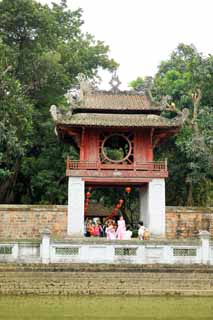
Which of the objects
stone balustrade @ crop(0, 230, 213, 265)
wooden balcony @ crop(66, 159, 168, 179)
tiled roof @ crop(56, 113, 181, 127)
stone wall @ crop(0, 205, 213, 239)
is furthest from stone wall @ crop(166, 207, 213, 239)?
stone balustrade @ crop(0, 230, 213, 265)

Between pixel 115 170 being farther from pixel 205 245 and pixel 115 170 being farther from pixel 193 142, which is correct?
Answer: pixel 193 142

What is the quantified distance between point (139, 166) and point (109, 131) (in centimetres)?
200

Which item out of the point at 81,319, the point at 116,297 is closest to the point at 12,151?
the point at 116,297

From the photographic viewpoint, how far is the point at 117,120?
75.7ft

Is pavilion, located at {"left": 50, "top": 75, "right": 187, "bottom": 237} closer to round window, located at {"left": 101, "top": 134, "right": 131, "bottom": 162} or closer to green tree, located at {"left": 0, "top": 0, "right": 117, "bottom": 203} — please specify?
round window, located at {"left": 101, "top": 134, "right": 131, "bottom": 162}

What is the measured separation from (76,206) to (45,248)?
5.24 metres

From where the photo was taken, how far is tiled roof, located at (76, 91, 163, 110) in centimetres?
2358

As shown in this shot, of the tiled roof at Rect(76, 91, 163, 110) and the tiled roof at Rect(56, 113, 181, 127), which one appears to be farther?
the tiled roof at Rect(76, 91, 163, 110)

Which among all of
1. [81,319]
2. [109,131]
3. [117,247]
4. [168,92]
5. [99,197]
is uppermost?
[168,92]

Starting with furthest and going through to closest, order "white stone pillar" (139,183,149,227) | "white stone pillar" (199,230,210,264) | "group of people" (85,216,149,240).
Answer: "white stone pillar" (139,183,149,227)
"group of people" (85,216,149,240)
"white stone pillar" (199,230,210,264)

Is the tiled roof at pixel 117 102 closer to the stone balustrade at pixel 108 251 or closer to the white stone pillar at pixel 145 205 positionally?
the white stone pillar at pixel 145 205

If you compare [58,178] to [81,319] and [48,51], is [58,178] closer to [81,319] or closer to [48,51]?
[48,51]

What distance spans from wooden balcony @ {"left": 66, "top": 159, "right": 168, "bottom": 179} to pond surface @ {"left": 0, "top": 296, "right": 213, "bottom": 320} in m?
7.42

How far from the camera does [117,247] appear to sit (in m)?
17.9
